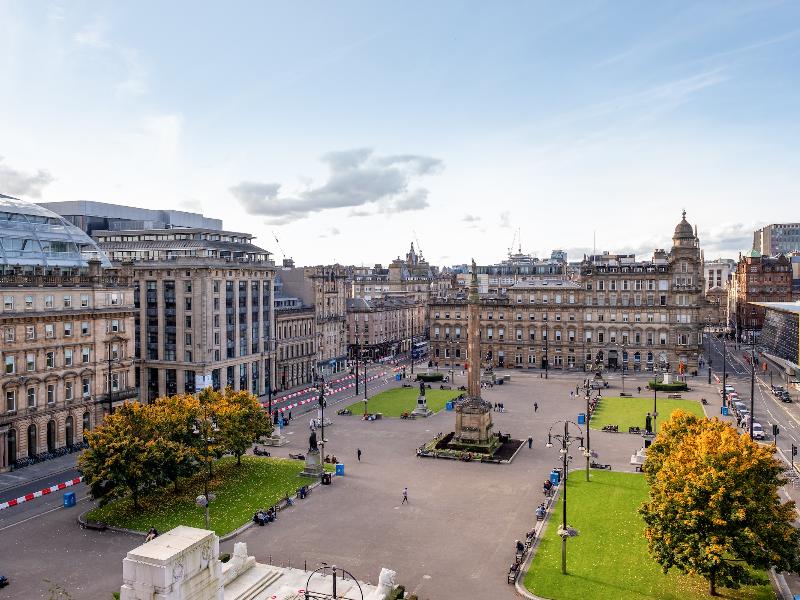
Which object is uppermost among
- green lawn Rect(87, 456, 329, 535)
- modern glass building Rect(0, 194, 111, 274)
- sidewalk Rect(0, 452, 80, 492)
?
modern glass building Rect(0, 194, 111, 274)

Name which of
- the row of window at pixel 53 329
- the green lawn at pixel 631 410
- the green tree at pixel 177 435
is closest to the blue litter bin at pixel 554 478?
the green lawn at pixel 631 410

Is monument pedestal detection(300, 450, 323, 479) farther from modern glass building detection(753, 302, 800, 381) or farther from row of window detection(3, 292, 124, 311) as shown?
modern glass building detection(753, 302, 800, 381)

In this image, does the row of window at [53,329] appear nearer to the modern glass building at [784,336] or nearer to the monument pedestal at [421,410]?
the monument pedestal at [421,410]

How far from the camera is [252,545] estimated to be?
41781mm

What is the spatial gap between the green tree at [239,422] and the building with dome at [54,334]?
1110 cm

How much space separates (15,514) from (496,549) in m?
34.8

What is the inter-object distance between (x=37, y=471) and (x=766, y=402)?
8800 centimetres

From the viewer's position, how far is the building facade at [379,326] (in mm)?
145500

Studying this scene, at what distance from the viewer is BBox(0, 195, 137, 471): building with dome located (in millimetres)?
59531

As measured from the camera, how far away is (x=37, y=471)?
58.3 meters

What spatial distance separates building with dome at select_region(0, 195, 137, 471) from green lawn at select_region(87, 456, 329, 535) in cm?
1239

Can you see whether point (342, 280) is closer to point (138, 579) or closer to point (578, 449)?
point (578, 449)

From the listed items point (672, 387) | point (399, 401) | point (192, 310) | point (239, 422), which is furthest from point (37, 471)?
point (672, 387)

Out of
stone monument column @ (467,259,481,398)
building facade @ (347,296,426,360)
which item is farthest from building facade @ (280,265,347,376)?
stone monument column @ (467,259,481,398)
